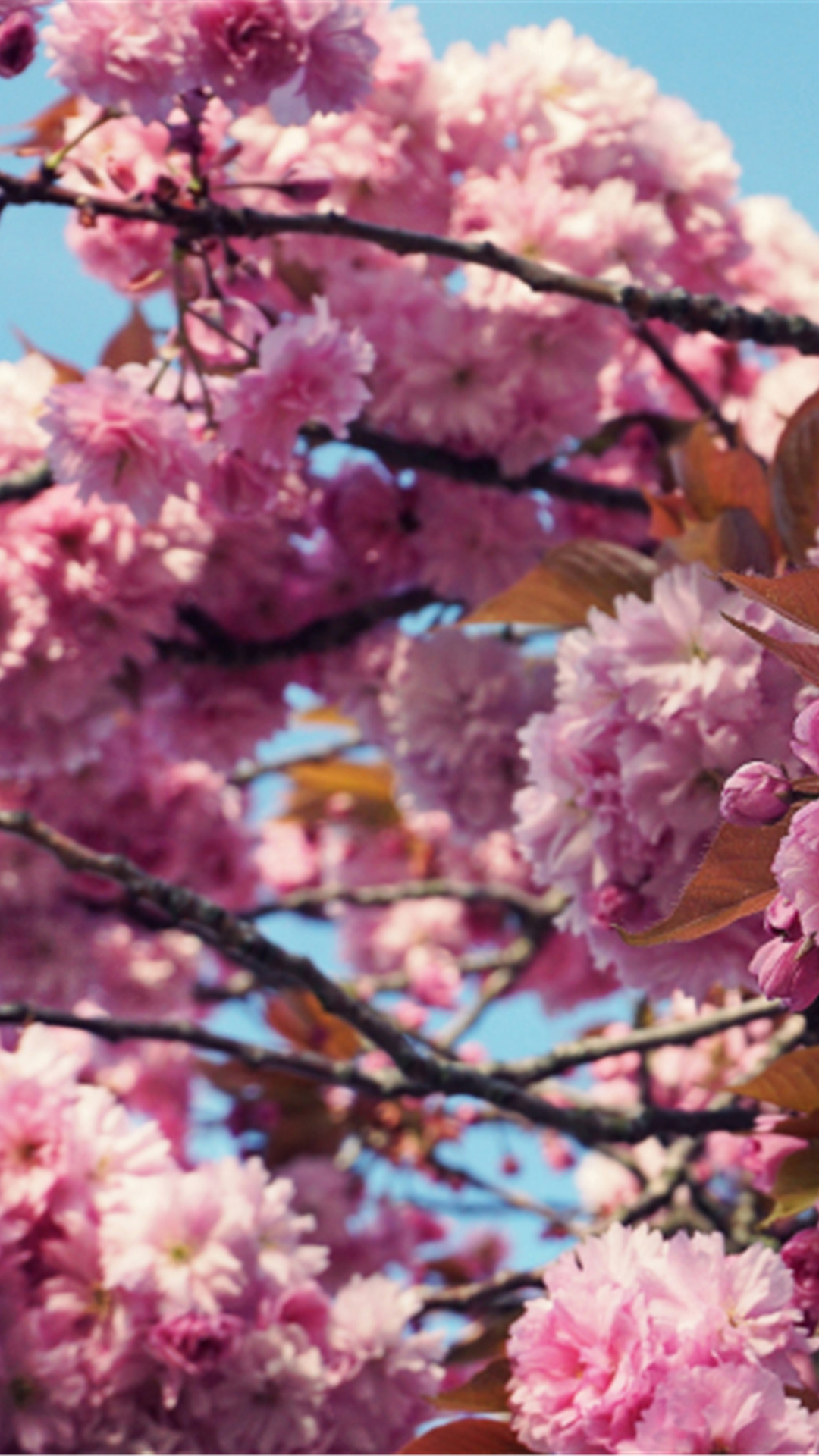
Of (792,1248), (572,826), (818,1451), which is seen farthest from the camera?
(572,826)

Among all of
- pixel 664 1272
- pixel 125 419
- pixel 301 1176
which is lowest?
pixel 664 1272

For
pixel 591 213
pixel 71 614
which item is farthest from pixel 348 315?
pixel 71 614

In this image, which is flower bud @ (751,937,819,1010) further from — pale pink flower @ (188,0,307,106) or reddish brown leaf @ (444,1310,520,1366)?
pale pink flower @ (188,0,307,106)

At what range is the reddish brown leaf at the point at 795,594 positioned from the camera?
796 millimetres

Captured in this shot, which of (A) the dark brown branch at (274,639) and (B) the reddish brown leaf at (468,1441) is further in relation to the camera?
(A) the dark brown branch at (274,639)

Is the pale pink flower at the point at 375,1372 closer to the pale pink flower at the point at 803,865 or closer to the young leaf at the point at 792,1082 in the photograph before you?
the young leaf at the point at 792,1082

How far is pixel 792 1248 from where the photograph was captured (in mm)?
1099

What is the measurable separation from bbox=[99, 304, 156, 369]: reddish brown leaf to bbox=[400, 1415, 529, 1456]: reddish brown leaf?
123 cm

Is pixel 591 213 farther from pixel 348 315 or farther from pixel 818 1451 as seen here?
pixel 818 1451

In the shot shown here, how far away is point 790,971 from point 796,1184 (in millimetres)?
385

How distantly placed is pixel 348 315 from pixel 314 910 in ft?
4.96

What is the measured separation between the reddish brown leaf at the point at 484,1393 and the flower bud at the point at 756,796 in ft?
1.82

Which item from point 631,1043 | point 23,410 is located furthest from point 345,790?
point 631,1043

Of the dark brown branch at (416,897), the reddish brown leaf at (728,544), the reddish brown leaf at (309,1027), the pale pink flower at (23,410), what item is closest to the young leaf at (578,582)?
the reddish brown leaf at (728,544)
